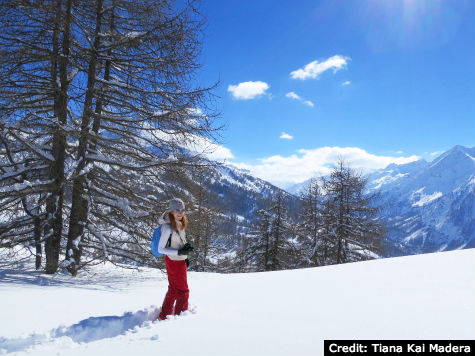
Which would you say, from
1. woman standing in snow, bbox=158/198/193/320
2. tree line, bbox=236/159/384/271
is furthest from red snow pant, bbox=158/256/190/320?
tree line, bbox=236/159/384/271

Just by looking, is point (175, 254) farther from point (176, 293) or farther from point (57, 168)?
point (57, 168)

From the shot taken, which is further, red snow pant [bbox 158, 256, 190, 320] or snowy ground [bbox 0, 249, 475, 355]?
red snow pant [bbox 158, 256, 190, 320]

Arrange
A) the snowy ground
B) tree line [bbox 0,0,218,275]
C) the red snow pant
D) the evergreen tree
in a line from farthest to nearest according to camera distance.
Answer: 1. the evergreen tree
2. tree line [bbox 0,0,218,275]
3. the red snow pant
4. the snowy ground

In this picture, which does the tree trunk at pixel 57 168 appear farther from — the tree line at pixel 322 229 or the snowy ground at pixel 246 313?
the tree line at pixel 322 229

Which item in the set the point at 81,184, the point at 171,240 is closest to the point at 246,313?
the point at 171,240

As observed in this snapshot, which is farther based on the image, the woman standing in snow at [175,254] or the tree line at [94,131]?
the tree line at [94,131]

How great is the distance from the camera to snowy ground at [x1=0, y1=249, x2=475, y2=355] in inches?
89.4

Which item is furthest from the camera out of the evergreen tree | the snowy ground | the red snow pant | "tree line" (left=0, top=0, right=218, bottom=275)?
the evergreen tree

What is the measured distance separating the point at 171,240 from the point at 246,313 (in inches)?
52.2

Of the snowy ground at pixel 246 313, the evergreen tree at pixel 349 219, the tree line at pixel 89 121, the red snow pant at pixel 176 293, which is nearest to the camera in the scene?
the snowy ground at pixel 246 313

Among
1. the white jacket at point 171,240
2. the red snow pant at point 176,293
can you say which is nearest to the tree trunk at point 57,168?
the white jacket at point 171,240

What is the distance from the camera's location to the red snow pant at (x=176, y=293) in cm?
372

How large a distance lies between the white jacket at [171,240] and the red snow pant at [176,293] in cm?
18

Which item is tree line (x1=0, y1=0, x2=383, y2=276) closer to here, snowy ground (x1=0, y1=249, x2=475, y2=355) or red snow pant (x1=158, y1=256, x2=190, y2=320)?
snowy ground (x1=0, y1=249, x2=475, y2=355)
